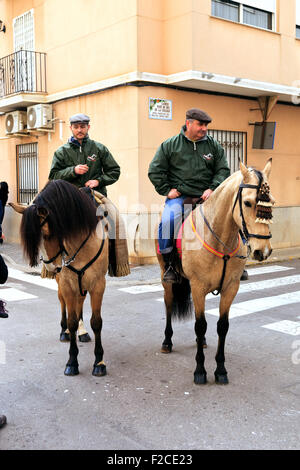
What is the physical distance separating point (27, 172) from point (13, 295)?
7.66 m

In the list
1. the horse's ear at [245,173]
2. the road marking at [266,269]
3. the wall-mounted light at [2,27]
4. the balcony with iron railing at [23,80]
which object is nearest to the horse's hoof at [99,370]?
the horse's ear at [245,173]

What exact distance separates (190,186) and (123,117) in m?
6.45

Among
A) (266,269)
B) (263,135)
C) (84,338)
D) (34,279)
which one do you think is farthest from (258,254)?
(263,135)

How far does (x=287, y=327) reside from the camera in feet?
20.3

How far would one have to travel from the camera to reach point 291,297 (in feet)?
26.1

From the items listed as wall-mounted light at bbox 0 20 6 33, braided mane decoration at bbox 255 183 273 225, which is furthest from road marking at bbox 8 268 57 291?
wall-mounted light at bbox 0 20 6 33

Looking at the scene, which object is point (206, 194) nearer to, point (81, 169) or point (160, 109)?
point (81, 169)

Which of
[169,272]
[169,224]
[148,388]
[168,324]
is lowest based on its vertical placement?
[148,388]

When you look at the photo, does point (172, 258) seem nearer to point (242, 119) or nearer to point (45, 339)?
point (45, 339)

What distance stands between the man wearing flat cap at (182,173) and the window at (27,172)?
402 inches

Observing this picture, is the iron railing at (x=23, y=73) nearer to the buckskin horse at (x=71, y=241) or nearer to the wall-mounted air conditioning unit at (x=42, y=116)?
the wall-mounted air conditioning unit at (x=42, y=116)

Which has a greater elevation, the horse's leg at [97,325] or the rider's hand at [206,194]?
the rider's hand at [206,194]

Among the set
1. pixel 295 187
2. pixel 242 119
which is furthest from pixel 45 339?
pixel 295 187

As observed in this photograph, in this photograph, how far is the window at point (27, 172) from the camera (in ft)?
48.4
